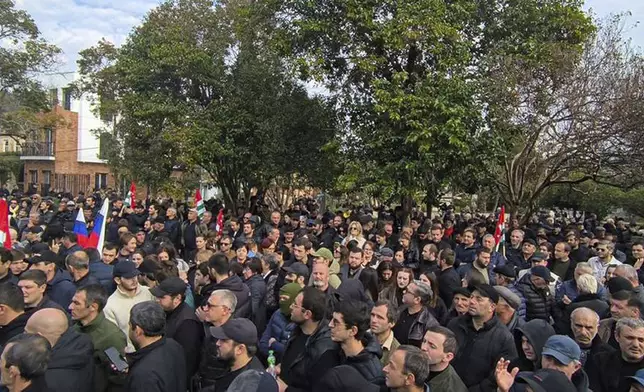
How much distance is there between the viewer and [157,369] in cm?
367

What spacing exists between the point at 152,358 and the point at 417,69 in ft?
44.0

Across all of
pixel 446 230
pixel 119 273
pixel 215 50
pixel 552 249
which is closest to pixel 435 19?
pixel 446 230

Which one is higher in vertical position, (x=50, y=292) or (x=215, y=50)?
(x=215, y=50)

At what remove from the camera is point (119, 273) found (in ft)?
17.5

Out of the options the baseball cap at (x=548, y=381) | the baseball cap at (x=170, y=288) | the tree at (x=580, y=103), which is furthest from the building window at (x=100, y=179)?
the baseball cap at (x=548, y=381)

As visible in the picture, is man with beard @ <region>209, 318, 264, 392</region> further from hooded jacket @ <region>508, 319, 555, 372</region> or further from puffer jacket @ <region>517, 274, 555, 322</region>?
puffer jacket @ <region>517, 274, 555, 322</region>

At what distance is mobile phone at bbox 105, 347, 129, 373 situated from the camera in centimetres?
397

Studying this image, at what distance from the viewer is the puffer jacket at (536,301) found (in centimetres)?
597

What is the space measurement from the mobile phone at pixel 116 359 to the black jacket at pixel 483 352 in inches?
96.6

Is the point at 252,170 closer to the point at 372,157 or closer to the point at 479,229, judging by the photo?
the point at 372,157

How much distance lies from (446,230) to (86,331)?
10026mm

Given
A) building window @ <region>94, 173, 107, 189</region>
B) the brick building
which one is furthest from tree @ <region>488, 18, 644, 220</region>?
building window @ <region>94, 173, 107, 189</region>

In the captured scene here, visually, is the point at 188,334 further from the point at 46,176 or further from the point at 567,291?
the point at 46,176

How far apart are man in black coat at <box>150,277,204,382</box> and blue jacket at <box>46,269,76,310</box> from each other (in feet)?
4.37
